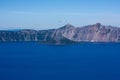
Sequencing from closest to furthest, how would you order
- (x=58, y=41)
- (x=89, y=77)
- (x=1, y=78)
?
(x=1, y=78)
(x=89, y=77)
(x=58, y=41)

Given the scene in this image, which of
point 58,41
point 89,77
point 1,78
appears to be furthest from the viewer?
point 58,41

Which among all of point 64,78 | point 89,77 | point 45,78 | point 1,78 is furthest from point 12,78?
point 89,77

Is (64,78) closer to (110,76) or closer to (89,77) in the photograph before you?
(89,77)

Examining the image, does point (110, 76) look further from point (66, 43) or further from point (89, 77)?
point (66, 43)

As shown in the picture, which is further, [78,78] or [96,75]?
[96,75]

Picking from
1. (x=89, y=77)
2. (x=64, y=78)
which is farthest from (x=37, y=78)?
(x=89, y=77)

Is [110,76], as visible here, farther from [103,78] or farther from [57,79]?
[57,79]

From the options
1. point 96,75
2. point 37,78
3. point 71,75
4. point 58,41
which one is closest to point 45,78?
point 37,78

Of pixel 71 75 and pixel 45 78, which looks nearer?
pixel 45 78
